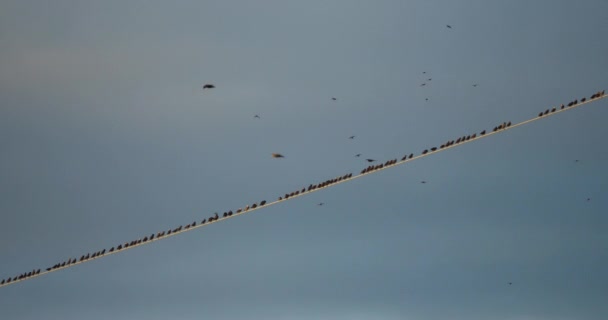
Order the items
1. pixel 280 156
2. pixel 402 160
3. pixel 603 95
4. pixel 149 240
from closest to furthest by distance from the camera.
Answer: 1. pixel 280 156
2. pixel 603 95
3. pixel 402 160
4. pixel 149 240

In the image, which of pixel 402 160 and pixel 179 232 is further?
pixel 179 232

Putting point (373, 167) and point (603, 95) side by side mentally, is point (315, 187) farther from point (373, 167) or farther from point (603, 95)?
point (603, 95)

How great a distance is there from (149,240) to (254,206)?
23.7m

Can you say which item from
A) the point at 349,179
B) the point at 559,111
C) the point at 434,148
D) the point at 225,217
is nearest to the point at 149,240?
the point at 225,217

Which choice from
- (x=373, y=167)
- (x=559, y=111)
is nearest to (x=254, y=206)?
(x=373, y=167)

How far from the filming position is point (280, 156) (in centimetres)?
15650

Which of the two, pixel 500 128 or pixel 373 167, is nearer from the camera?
pixel 500 128

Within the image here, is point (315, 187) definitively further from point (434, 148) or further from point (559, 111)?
point (559, 111)

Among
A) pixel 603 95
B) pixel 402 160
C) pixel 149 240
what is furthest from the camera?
pixel 149 240

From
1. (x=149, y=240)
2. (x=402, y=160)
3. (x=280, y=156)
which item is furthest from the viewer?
(x=149, y=240)

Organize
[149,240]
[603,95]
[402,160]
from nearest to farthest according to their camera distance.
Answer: [603,95] → [402,160] → [149,240]

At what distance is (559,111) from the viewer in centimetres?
16962

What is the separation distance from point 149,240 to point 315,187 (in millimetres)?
29035

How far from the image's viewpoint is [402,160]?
592 ft
